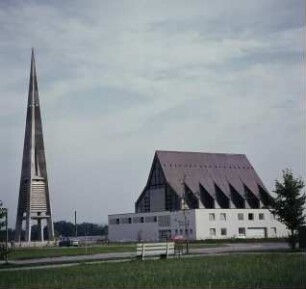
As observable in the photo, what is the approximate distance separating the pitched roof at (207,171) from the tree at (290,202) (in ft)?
240

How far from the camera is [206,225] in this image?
108m

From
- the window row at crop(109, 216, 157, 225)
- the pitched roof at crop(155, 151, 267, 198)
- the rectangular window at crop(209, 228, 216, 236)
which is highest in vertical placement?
the pitched roof at crop(155, 151, 267, 198)

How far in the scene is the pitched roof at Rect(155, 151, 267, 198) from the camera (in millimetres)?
116500

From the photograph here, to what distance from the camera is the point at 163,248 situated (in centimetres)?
2756

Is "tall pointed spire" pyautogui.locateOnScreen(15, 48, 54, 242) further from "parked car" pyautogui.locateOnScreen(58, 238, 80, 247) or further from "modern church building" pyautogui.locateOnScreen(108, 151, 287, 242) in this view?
"modern church building" pyautogui.locateOnScreen(108, 151, 287, 242)

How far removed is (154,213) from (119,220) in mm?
13428

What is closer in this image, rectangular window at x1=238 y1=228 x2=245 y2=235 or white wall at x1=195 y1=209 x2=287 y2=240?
white wall at x1=195 y1=209 x2=287 y2=240

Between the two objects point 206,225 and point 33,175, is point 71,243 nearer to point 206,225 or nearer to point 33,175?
point 33,175

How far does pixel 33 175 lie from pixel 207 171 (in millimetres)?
38757

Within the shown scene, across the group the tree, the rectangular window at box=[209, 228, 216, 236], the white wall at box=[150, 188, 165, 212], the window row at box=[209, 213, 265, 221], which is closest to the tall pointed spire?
the white wall at box=[150, 188, 165, 212]

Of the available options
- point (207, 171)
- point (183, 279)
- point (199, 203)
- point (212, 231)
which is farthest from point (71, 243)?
Result: point (183, 279)

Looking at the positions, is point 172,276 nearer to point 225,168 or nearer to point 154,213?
point 154,213

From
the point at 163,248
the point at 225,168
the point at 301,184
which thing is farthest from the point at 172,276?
the point at 225,168

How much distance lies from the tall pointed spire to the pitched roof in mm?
26176
